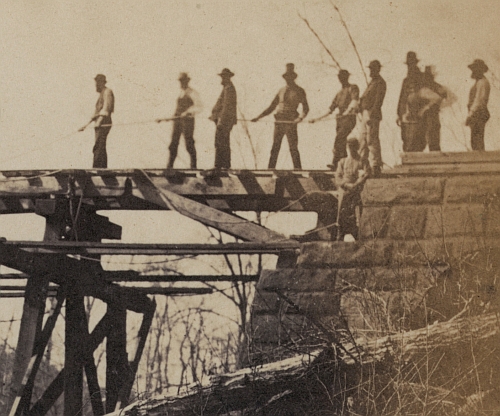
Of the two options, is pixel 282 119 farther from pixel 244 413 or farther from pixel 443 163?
pixel 244 413

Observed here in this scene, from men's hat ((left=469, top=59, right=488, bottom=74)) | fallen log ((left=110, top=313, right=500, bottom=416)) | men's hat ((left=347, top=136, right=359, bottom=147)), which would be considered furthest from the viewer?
men's hat ((left=347, top=136, right=359, bottom=147))

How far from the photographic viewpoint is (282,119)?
1051cm

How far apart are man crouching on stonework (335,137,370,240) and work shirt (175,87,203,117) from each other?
284cm

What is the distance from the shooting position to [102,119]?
10.6 meters

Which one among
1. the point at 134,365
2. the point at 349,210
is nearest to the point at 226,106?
the point at 349,210

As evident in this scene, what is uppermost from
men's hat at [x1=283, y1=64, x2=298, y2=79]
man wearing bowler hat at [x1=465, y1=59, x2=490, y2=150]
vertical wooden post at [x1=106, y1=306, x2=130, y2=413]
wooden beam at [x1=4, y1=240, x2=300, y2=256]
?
men's hat at [x1=283, y1=64, x2=298, y2=79]

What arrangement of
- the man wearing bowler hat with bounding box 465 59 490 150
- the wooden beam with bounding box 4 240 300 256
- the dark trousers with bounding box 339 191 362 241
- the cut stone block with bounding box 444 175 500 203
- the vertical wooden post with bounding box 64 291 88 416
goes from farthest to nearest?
the vertical wooden post with bounding box 64 291 88 416, the wooden beam with bounding box 4 240 300 256, the dark trousers with bounding box 339 191 362 241, the man wearing bowler hat with bounding box 465 59 490 150, the cut stone block with bounding box 444 175 500 203

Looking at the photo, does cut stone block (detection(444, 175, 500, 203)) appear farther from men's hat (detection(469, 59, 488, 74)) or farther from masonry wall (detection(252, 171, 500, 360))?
men's hat (detection(469, 59, 488, 74))

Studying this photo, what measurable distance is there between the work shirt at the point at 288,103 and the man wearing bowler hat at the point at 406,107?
4.43 ft

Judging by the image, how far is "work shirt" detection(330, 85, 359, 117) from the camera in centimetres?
963

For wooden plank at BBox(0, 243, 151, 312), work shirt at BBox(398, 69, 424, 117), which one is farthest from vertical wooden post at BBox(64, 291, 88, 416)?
work shirt at BBox(398, 69, 424, 117)

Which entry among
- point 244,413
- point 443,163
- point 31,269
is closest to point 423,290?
point 443,163

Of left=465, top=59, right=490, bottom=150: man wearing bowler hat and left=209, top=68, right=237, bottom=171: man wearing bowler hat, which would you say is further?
left=209, top=68, right=237, bottom=171: man wearing bowler hat

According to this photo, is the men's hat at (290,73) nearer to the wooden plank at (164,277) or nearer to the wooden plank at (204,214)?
the wooden plank at (204,214)
